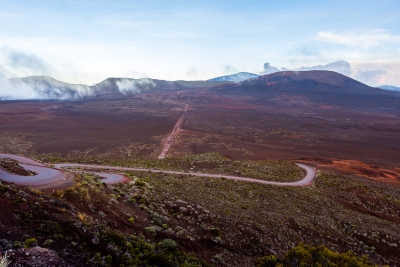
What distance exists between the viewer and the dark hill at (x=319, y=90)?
12975 centimetres

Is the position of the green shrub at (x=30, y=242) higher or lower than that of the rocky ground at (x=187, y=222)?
higher

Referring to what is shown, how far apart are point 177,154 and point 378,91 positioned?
159360mm

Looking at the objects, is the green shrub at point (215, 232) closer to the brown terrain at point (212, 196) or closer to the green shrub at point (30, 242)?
the brown terrain at point (212, 196)

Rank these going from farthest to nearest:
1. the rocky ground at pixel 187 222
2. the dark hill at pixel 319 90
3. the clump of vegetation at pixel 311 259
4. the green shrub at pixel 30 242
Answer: the dark hill at pixel 319 90
the clump of vegetation at pixel 311 259
the rocky ground at pixel 187 222
the green shrub at pixel 30 242

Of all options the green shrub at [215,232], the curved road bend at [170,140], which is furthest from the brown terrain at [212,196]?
the curved road bend at [170,140]

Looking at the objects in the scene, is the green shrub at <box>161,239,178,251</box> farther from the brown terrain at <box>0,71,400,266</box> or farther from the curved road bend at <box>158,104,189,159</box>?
the curved road bend at <box>158,104,189,159</box>

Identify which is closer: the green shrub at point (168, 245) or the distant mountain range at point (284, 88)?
the green shrub at point (168, 245)

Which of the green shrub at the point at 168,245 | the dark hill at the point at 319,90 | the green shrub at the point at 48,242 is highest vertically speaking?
the dark hill at the point at 319,90

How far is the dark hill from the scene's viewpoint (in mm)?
129750

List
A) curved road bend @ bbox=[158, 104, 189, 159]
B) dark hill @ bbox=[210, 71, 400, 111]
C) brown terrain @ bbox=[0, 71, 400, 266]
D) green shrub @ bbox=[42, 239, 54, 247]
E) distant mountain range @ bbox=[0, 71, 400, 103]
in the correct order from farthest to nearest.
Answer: distant mountain range @ bbox=[0, 71, 400, 103] → dark hill @ bbox=[210, 71, 400, 111] → curved road bend @ bbox=[158, 104, 189, 159] → brown terrain @ bbox=[0, 71, 400, 266] → green shrub @ bbox=[42, 239, 54, 247]

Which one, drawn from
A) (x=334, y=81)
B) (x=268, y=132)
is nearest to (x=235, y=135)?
(x=268, y=132)

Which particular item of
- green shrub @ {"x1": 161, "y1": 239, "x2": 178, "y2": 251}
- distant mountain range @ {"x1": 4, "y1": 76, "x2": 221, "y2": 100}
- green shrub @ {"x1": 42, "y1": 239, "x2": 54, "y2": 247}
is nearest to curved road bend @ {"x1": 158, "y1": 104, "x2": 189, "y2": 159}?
green shrub @ {"x1": 161, "y1": 239, "x2": 178, "y2": 251}

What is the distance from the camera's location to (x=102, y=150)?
44.0 m

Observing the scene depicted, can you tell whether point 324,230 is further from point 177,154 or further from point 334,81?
point 334,81
